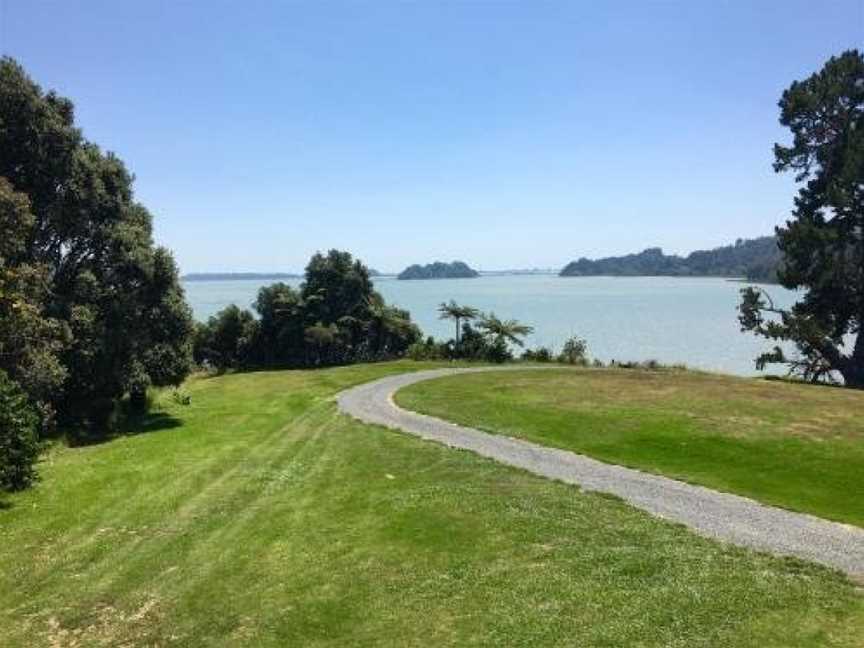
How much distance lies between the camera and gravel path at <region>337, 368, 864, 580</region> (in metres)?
13.8

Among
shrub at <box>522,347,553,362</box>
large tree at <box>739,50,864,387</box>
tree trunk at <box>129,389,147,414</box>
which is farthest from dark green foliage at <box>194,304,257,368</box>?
large tree at <box>739,50,864,387</box>

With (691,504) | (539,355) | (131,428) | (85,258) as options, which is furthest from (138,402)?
(539,355)

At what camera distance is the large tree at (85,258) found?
31953 mm

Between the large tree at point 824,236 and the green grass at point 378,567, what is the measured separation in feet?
123

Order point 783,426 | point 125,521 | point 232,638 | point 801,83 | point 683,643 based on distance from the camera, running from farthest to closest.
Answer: point 801,83
point 783,426
point 125,521
point 232,638
point 683,643

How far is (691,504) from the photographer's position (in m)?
17.1

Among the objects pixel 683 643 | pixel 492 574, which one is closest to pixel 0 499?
pixel 492 574

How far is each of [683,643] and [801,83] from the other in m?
52.3

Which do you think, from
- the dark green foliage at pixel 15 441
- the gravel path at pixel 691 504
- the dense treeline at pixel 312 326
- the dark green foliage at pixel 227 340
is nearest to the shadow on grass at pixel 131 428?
the dark green foliage at pixel 15 441

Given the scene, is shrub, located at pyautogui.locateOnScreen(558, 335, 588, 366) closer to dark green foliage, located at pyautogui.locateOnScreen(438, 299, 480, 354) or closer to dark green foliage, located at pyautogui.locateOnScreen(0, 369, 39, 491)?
dark green foliage, located at pyautogui.locateOnScreen(438, 299, 480, 354)

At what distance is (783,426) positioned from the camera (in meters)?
26.2

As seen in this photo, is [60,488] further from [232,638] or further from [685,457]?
[685,457]

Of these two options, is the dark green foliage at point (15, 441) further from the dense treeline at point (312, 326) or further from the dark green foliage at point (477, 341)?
the dense treeline at point (312, 326)

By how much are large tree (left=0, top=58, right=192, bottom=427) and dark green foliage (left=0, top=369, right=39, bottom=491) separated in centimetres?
916
